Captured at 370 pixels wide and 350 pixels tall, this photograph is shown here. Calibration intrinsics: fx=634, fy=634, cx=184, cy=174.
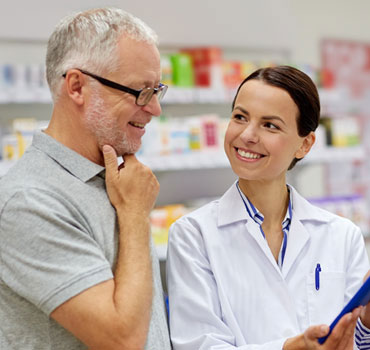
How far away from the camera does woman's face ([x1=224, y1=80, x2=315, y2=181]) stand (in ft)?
6.47

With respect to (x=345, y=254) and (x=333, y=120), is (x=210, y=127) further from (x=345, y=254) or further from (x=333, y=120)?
(x=345, y=254)

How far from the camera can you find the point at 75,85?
5.81ft

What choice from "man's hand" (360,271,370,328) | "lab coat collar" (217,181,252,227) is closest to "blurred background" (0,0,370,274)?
"lab coat collar" (217,181,252,227)

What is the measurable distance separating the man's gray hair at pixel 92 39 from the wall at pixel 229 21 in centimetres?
257

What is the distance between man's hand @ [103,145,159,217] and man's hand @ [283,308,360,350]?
0.54 meters

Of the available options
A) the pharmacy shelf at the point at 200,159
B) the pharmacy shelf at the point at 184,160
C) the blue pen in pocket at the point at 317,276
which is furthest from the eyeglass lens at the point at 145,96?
the pharmacy shelf at the point at 184,160

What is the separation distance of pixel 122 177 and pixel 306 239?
2.13 feet

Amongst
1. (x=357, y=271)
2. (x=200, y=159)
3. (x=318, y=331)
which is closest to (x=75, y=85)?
(x=318, y=331)

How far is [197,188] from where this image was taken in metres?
5.14

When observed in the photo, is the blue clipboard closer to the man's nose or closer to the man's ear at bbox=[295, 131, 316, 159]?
the man's ear at bbox=[295, 131, 316, 159]

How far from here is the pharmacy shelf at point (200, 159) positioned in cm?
413

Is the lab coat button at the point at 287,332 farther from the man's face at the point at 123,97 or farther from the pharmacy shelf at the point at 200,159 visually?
the pharmacy shelf at the point at 200,159

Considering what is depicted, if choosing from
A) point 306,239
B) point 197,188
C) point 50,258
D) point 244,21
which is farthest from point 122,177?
point 244,21

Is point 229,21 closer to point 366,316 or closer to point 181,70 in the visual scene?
point 181,70
